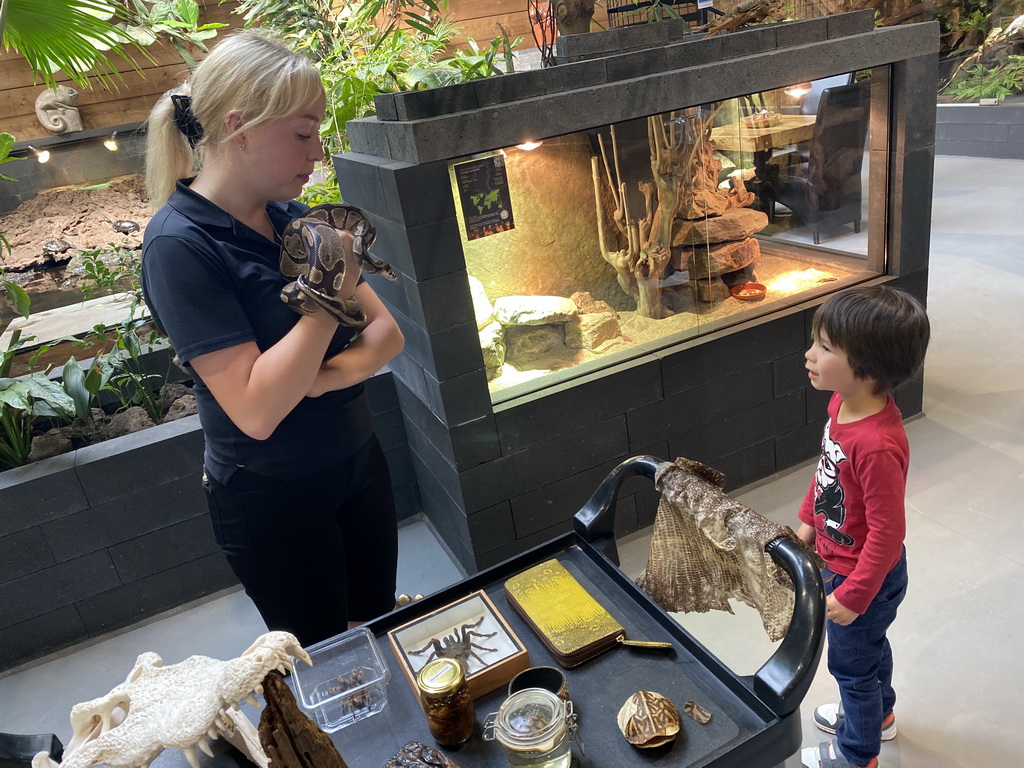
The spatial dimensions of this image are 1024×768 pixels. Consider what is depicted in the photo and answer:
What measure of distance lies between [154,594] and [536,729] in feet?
7.53

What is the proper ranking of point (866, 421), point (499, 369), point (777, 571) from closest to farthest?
point (777, 571)
point (866, 421)
point (499, 369)

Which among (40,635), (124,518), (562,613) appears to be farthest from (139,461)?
(562,613)

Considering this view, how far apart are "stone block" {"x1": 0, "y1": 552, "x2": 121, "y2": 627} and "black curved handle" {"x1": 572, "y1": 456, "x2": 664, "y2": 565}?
206 cm

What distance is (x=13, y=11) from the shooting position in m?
2.06

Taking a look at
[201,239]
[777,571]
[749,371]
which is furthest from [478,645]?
[749,371]

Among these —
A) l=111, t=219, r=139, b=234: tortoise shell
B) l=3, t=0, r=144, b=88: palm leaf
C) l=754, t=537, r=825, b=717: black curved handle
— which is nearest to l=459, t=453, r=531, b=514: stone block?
l=754, t=537, r=825, b=717: black curved handle

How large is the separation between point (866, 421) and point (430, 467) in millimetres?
1669

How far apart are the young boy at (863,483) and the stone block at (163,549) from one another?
208cm

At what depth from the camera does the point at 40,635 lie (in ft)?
8.50

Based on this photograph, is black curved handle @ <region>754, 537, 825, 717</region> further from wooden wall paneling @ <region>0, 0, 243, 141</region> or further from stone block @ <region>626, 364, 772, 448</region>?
wooden wall paneling @ <region>0, 0, 243, 141</region>

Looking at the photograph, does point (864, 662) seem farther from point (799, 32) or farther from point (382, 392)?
point (799, 32)

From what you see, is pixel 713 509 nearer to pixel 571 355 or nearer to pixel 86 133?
pixel 571 355

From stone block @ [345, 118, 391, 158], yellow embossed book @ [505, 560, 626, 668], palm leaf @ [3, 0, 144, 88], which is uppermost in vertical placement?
palm leaf @ [3, 0, 144, 88]

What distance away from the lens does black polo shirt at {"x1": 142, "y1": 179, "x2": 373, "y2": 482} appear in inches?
47.9
